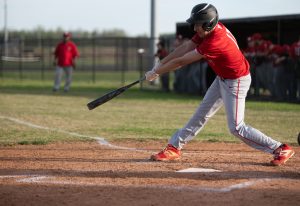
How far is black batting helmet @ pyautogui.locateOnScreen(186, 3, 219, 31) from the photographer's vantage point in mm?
6902

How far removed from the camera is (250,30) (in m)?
22.8

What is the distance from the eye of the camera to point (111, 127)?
11789 millimetres

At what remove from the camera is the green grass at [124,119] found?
10.5 m

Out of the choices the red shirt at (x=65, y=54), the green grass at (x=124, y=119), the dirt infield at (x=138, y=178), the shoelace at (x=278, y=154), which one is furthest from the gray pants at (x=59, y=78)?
the shoelace at (x=278, y=154)

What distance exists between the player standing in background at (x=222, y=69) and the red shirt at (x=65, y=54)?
593 inches

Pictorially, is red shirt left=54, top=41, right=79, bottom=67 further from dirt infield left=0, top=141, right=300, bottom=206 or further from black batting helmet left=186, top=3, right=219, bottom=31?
black batting helmet left=186, top=3, right=219, bottom=31

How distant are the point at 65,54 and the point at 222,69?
15575mm

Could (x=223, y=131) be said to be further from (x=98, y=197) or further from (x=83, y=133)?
(x=98, y=197)

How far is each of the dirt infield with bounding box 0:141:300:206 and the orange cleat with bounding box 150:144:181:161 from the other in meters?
0.12

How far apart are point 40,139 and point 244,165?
3.91 m

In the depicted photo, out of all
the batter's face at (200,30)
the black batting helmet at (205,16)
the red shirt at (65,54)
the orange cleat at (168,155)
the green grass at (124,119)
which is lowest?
the green grass at (124,119)

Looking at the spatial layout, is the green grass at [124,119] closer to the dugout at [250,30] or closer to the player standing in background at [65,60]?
the dugout at [250,30]

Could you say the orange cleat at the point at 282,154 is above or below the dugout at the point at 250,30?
below

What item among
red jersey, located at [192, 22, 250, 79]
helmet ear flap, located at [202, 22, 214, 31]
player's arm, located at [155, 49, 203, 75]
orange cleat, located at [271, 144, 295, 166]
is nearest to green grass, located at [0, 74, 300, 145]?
orange cleat, located at [271, 144, 295, 166]
